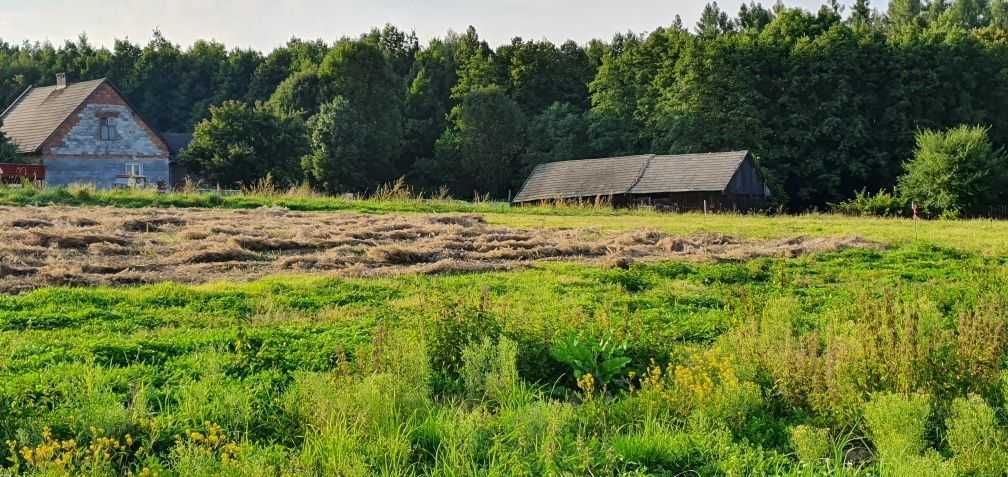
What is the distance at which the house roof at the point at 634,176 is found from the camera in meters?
47.0

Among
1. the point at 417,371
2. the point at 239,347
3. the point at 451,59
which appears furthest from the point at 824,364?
the point at 451,59

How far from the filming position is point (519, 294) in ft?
39.6

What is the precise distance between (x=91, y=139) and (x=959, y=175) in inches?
1662

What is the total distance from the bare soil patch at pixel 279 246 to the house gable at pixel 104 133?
90.9 ft

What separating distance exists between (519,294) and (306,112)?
173 feet

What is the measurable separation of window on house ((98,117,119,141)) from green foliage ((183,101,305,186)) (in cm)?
509

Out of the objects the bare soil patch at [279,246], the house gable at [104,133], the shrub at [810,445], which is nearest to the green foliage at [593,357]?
the shrub at [810,445]

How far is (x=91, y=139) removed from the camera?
48812 millimetres

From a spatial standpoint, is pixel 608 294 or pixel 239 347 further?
pixel 608 294

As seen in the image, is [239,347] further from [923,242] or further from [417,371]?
[923,242]

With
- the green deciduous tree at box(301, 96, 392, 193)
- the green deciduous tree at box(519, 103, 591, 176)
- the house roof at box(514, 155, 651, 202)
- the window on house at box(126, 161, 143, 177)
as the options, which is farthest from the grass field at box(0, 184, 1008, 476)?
the green deciduous tree at box(519, 103, 591, 176)

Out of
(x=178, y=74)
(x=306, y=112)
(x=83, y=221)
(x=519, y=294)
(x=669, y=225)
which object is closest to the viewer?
(x=519, y=294)

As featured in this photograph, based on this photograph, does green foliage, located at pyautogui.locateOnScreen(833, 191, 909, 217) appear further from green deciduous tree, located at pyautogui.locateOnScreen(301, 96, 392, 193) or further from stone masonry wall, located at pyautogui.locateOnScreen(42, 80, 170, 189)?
stone masonry wall, located at pyautogui.locateOnScreen(42, 80, 170, 189)

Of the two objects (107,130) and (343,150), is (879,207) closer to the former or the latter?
(343,150)
